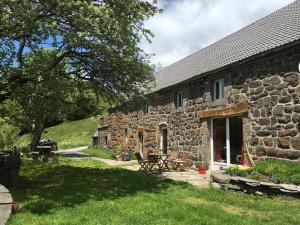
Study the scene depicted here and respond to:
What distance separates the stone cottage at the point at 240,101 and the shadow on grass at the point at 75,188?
2.78 meters

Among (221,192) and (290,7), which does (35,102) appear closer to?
(221,192)

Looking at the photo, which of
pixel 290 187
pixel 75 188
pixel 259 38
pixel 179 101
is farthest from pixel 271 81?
pixel 179 101

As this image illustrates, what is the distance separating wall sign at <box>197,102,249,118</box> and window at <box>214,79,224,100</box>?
66cm

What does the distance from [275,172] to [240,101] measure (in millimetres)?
3892

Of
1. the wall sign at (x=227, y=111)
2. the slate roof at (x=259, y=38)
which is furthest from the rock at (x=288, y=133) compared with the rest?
the slate roof at (x=259, y=38)

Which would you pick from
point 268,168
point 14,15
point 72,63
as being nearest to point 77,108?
point 72,63

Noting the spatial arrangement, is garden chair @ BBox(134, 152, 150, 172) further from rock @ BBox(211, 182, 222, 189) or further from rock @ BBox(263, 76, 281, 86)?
rock @ BBox(263, 76, 281, 86)

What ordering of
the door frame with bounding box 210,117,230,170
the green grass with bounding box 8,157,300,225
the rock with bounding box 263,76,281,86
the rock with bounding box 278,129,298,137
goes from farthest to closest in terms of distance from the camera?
the door frame with bounding box 210,117,230,170 < the rock with bounding box 263,76,281,86 < the rock with bounding box 278,129,298,137 < the green grass with bounding box 8,157,300,225

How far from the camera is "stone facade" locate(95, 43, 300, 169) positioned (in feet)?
A: 37.7

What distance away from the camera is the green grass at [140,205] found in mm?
7191

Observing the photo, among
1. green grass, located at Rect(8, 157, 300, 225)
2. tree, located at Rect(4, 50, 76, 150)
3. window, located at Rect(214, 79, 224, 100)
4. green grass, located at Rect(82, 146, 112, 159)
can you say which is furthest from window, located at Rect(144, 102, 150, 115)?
green grass, located at Rect(8, 157, 300, 225)

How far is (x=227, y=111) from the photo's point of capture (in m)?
14.5

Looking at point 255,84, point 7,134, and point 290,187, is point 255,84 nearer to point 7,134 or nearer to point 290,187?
point 290,187

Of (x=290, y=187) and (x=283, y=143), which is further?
(x=283, y=143)
